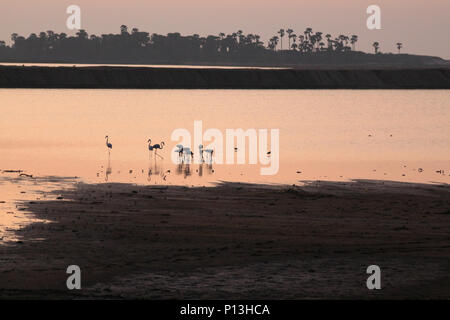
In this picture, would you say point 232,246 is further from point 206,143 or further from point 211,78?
point 211,78

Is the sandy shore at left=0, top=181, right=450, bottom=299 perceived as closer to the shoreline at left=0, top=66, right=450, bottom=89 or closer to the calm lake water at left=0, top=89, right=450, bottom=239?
the calm lake water at left=0, top=89, right=450, bottom=239

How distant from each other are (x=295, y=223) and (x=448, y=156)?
23.6 meters

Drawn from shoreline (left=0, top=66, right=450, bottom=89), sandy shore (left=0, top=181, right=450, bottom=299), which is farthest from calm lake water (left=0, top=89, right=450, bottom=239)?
shoreline (left=0, top=66, right=450, bottom=89)

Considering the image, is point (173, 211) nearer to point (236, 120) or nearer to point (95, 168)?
point (95, 168)

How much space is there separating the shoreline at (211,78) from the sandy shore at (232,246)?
5053 inches

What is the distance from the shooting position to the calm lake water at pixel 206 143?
31797 millimetres

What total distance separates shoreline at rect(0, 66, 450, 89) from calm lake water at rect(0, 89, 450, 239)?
62.7m

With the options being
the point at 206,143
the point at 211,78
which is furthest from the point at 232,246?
the point at 211,78

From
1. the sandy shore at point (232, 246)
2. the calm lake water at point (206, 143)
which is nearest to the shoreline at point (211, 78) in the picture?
the calm lake water at point (206, 143)

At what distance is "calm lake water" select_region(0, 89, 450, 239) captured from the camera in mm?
31797

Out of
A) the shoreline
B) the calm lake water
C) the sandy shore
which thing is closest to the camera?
the sandy shore

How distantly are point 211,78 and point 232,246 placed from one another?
148 m

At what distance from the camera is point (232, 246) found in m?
17.4

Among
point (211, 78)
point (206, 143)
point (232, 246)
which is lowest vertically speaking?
point (232, 246)
